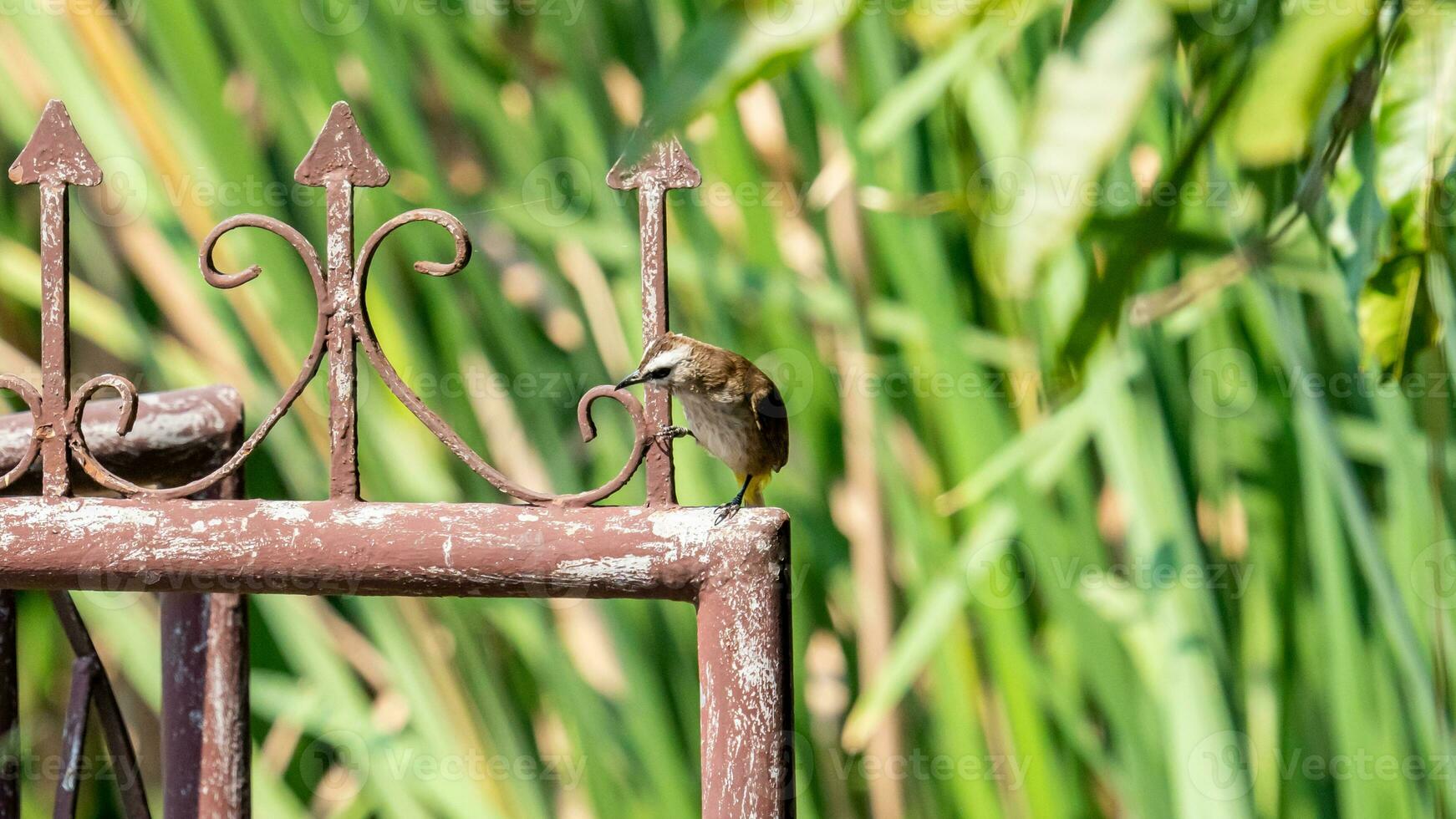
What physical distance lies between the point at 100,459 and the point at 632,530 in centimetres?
28

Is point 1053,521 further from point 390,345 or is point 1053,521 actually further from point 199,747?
point 199,747

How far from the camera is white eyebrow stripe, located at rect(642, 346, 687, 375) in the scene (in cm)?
50

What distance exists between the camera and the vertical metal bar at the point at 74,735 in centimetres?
60

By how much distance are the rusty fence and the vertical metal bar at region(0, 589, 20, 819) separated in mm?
89

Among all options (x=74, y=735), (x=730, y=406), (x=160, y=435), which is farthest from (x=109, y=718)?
(x=730, y=406)

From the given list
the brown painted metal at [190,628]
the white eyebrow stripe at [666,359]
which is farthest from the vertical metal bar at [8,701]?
the white eyebrow stripe at [666,359]

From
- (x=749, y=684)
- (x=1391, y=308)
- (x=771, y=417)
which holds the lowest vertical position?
(x=749, y=684)

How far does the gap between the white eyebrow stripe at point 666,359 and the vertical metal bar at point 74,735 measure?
327mm

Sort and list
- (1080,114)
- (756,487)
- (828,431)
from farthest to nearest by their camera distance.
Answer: (828,431), (756,487), (1080,114)

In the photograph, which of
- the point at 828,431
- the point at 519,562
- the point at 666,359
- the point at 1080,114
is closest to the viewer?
the point at 1080,114

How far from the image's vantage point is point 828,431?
45.5 inches

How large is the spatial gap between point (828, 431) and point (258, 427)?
0.73 meters

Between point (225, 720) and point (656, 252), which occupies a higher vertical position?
point (656, 252)

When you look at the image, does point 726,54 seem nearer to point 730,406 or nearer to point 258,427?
point 258,427
